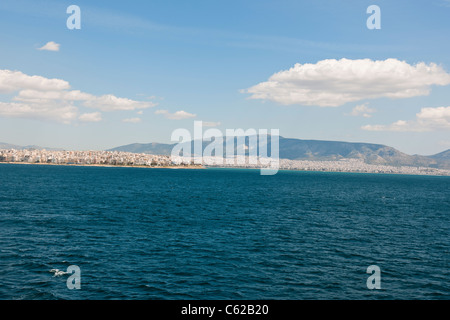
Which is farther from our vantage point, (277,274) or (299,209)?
(299,209)

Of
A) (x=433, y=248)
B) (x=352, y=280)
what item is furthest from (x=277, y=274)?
(x=433, y=248)

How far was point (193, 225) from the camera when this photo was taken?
241 feet

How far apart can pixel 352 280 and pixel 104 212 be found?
221 ft

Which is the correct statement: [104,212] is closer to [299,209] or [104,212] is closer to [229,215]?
[229,215]

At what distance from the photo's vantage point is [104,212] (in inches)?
3383

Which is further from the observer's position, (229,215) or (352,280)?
(229,215)

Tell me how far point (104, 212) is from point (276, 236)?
161 feet

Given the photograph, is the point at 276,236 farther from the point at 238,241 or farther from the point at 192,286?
the point at 192,286

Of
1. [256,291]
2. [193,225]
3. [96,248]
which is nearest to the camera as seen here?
[256,291]
